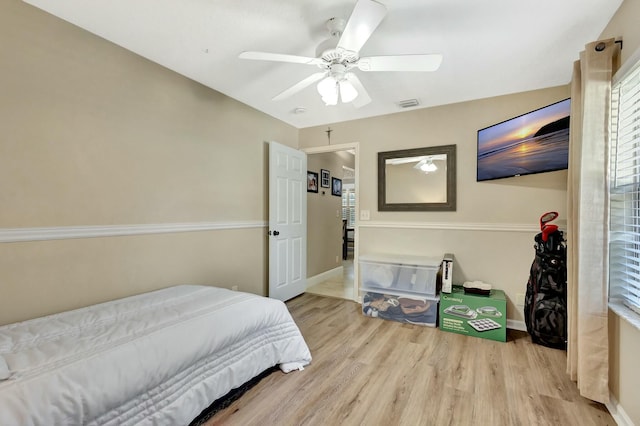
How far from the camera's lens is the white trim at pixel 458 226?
295 cm

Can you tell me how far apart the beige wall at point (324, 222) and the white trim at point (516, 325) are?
266cm

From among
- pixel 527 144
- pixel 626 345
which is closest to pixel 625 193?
pixel 626 345

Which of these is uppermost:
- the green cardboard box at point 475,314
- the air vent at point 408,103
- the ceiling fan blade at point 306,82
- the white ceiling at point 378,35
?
the white ceiling at point 378,35

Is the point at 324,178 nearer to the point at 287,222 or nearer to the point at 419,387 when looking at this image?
the point at 287,222

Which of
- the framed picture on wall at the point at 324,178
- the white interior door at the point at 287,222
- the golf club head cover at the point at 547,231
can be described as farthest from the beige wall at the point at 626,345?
the framed picture on wall at the point at 324,178

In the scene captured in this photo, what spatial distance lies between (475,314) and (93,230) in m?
3.32

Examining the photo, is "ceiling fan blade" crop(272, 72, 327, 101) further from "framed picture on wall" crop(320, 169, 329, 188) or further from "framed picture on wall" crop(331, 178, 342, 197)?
"framed picture on wall" crop(331, 178, 342, 197)

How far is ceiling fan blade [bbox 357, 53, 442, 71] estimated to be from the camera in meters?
1.76

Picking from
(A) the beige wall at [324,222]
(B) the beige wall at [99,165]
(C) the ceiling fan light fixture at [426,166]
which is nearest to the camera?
(B) the beige wall at [99,165]

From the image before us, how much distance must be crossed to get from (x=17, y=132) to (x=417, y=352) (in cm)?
324

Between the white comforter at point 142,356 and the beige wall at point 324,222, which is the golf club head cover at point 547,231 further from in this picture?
the beige wall at point 324,222

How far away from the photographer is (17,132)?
70.0 inches

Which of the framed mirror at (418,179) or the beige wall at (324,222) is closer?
the framed mirror at (418,179)

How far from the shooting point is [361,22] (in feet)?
5.05
